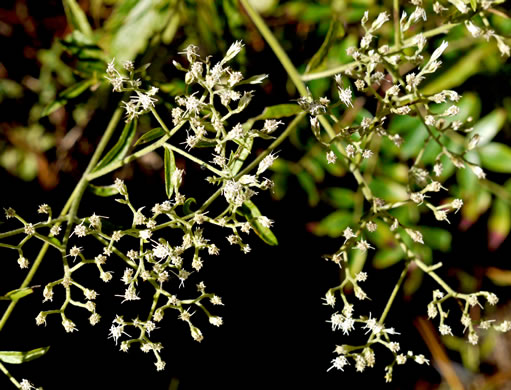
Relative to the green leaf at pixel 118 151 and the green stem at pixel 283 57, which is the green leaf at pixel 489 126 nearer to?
the green stem at pixel 283 57

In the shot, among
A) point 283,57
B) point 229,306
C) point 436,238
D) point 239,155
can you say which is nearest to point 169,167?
point 239,155

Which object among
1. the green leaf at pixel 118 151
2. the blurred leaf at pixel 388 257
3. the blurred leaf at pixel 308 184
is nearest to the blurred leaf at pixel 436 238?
the blurred leaf at pixel 388 257

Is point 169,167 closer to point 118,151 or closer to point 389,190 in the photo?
point 118,151

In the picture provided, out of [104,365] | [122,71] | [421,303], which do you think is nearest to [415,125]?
[122,71]

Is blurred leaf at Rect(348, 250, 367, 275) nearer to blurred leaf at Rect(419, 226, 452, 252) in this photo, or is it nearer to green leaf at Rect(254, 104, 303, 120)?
blurred leaf at Rect(419, 226, 452, 252)

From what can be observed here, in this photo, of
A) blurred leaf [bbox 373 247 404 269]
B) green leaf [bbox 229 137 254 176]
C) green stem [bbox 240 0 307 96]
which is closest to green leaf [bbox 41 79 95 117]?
green stem [bbox 240 0 307 96]

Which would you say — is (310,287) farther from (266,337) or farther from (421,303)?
(421,303)
